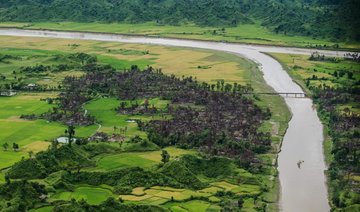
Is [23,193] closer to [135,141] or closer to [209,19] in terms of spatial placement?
[135,141]

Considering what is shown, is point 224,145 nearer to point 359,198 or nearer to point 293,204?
point 293,204

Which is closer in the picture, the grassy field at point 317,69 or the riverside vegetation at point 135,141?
the riverside vegetation at point 135,141

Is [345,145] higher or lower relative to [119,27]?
lower

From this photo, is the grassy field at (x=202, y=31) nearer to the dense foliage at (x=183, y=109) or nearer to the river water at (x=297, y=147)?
the river water at (x=297, y=147)

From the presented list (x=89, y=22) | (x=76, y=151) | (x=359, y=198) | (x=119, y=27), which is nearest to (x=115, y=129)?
(x=76, y=151)

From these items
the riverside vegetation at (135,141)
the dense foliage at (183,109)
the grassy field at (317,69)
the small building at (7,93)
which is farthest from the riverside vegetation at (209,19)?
the small building at (7,93)
